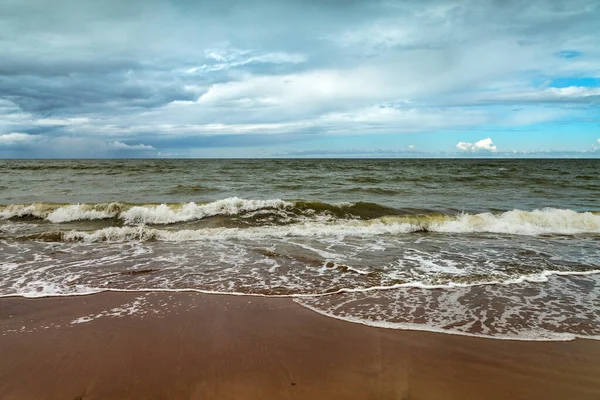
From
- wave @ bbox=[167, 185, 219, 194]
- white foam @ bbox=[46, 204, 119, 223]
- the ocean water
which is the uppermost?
wave @ bbox=[167, 185, 219, 194]

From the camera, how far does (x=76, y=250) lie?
27.9ft

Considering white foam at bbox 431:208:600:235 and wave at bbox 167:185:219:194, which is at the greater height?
wave at bbox 167:185:219:194

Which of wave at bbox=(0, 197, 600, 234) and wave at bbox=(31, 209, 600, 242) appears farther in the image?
wave at bbox=(0, 197, 600, 234)

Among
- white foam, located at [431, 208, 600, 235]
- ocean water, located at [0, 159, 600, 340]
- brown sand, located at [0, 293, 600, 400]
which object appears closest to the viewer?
brown sand, located at [0, 293, 600, 400]

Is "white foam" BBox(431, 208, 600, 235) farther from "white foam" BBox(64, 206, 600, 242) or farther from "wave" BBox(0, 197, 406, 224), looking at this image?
"wave" BBox(0, 197, 406, 224)

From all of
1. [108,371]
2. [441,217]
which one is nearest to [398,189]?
[441,217]

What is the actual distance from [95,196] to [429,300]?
16737mm

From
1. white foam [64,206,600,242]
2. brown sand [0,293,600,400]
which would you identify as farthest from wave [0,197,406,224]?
brown sand [0,293,600,400]

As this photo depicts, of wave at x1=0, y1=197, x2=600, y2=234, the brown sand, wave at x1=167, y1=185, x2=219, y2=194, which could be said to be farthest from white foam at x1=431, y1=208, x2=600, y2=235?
wave at x1=167, y1=185, x2=219, y2=194

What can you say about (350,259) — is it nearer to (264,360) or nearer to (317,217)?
(264,360)

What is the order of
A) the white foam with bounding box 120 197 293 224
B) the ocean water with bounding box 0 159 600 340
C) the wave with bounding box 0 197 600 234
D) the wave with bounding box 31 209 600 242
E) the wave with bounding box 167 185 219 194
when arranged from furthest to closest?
1. the wave with bounding box 167 185 219 194
2. the white foam with bounding box 120 197 293 224
3. the wave with bounding box 0 197 600 234
4. the wave with bounding box 31 209 600 242
5. the ocean water with bounding box 0 159 600 340

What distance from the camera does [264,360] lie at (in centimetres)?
352

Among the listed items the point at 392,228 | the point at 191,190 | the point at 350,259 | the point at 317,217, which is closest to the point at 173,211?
the point at 317,217

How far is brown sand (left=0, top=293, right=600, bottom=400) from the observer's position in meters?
3.02
